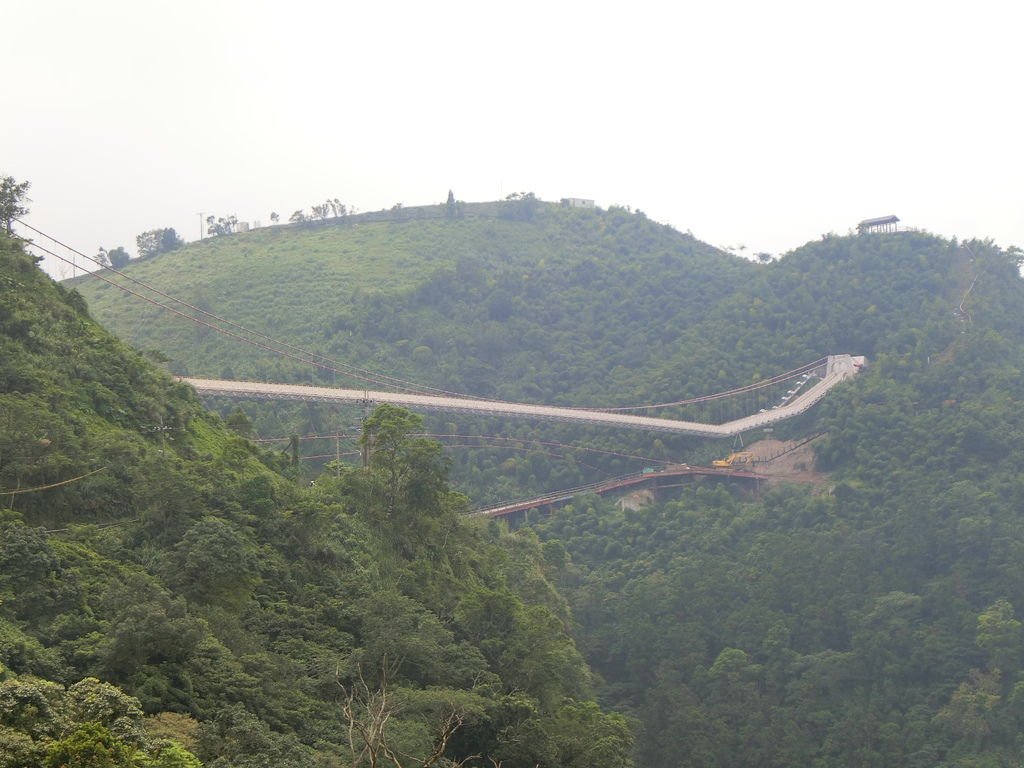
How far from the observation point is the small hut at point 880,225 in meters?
57.7

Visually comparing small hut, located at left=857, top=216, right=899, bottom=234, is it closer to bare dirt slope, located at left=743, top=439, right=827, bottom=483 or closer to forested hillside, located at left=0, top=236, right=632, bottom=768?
bare dirt slope, located at left=743, top=439, right=827, bottom=483

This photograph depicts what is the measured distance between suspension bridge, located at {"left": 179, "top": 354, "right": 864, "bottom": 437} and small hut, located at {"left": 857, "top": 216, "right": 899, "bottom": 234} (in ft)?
37.7

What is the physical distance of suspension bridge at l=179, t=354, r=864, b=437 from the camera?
3566 cm

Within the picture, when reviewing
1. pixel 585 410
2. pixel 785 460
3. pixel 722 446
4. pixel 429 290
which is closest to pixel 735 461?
pixel 722 446

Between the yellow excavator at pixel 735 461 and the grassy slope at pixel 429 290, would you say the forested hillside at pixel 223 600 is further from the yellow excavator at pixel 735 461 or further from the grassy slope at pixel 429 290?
the grassy slope at pixel 429 290

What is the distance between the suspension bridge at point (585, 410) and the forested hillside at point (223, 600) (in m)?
8.93

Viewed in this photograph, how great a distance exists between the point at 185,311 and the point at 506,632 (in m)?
31.8

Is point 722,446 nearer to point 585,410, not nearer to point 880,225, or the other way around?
point 585,410

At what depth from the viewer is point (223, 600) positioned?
59.9ft

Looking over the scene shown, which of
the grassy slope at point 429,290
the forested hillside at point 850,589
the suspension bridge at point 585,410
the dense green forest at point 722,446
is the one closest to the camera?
the forested hillside at point 850,589

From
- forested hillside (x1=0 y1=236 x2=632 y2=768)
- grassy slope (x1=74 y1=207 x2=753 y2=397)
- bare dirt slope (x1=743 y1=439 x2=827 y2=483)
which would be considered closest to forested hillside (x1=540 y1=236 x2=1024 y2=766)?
bare dirt slope (x1=743 y1=439 x2=827 y2=483)

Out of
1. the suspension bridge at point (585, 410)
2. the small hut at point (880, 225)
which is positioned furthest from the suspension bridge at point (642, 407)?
the small hut at point (880, 225)

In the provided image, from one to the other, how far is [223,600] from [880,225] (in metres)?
46.9

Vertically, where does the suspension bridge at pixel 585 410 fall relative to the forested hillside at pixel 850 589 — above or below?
above
